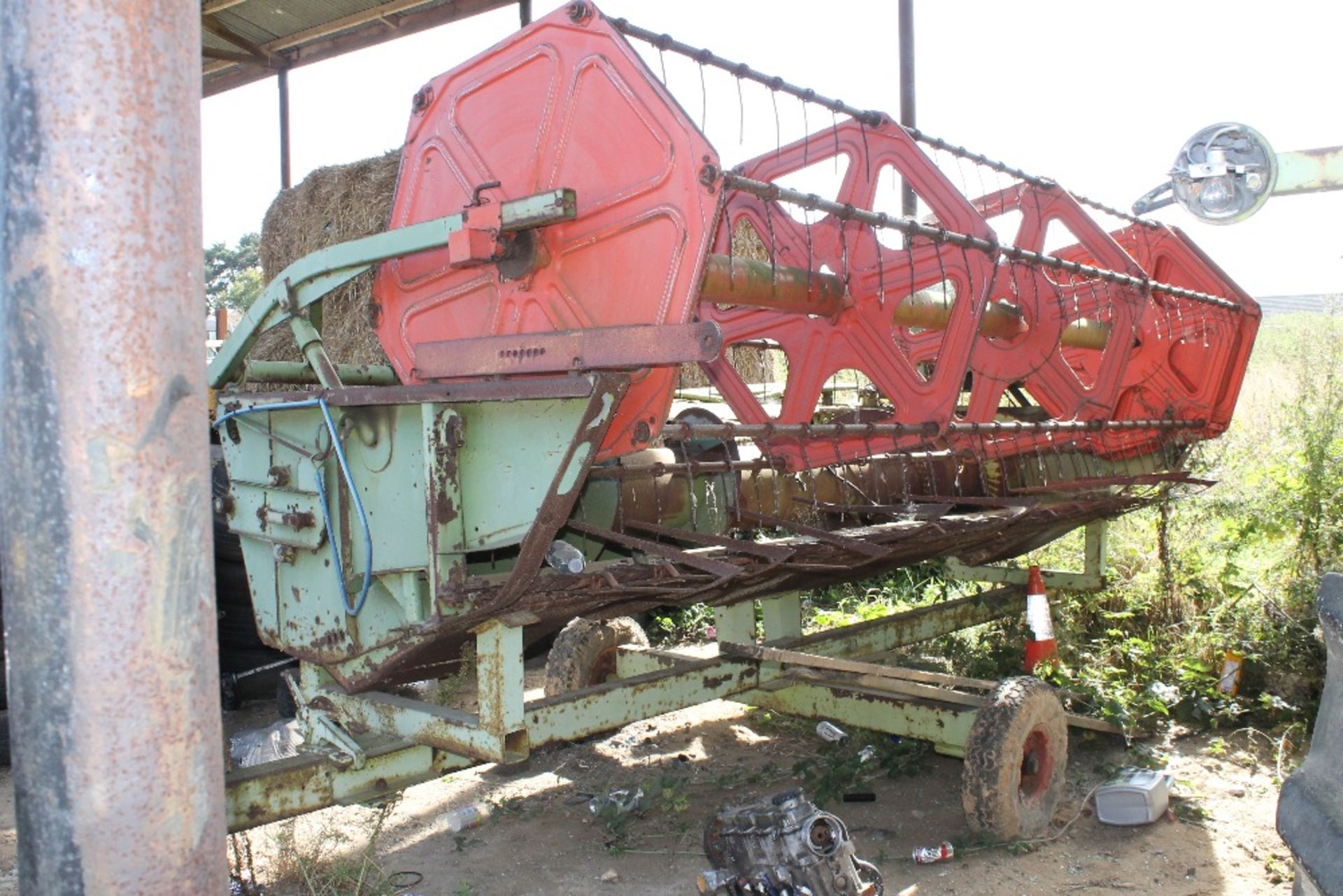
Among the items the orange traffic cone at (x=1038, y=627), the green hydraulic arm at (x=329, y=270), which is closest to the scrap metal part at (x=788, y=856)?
the green hydraulic arm at (x=329, y=270)

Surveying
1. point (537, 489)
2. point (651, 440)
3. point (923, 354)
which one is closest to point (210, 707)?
point (537, 489)

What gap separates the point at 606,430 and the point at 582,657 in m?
2.57

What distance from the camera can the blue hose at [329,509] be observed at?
3676 millimetres

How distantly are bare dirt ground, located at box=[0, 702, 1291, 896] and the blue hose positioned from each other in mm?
1079

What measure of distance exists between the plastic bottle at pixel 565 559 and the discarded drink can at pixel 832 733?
2.43 metres

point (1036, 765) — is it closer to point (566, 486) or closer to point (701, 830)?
point (701, 830)

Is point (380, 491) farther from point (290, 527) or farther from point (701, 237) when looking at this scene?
point (701, 237)

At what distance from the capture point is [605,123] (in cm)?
362

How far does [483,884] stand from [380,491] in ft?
4.98

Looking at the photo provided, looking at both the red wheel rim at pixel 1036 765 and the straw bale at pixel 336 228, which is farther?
the straw bale at pixel 336 228

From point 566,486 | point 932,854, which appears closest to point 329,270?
point 566,486

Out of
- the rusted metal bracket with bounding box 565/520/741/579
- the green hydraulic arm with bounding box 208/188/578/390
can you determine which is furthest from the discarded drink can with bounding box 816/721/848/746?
the green hydraulic arm with bounding box 208/188/578/390

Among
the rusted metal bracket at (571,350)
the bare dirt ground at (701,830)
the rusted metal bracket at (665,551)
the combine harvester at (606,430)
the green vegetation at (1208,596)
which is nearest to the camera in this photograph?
the rusted metal bracket at (571,350)

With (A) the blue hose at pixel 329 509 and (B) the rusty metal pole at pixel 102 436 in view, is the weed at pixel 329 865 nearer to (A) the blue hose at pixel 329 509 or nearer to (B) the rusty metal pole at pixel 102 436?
(A) the blue hose at pixel 329 509
